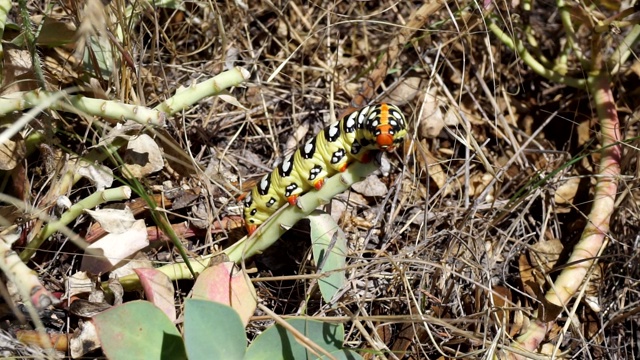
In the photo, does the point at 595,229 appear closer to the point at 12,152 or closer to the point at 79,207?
the point at 79,207

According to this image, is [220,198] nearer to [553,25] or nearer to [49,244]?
[49,244]

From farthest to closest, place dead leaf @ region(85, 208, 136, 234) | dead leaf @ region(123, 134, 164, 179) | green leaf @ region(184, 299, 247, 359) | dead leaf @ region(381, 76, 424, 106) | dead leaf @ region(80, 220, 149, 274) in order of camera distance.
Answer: dead leaf @ region(381, 76, 424, 106) < dead leaf @ region(123, 134, 164, 179) < dead leaf @ region(80, 220, 149, 274) < dead leaf @ region(85, 208, 136, 234) < green leaf @ region(184, 299, 247, 359)

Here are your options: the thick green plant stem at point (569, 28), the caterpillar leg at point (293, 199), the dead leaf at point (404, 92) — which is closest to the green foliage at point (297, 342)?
the caterpillar leg at point (293, 199)

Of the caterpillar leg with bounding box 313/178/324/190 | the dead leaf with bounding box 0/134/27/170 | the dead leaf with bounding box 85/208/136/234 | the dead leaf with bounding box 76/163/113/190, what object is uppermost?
the dead leaf with bounding box 0/134/27/170

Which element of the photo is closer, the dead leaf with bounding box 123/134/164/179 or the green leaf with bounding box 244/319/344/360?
the green leaf with bounding box 244/319/344/360

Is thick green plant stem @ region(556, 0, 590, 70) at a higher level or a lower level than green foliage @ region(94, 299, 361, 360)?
higher

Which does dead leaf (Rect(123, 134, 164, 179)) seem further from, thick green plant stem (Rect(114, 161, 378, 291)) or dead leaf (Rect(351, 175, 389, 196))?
dead leaf (Rect(351, 175, 389, 196))

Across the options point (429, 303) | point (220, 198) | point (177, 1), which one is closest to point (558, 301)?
point (429, 303)

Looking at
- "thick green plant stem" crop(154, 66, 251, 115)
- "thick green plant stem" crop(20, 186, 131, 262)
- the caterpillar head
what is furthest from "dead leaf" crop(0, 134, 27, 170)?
the caterpillar head
